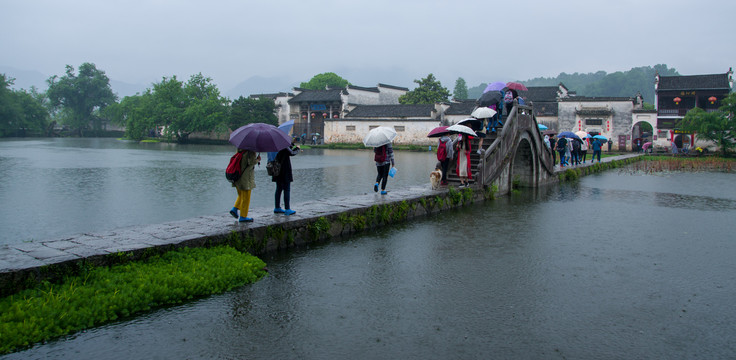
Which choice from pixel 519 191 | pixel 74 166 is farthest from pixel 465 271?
pixel 74 166

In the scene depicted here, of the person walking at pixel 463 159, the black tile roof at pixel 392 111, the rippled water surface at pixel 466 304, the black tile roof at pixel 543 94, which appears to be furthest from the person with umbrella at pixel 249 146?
the black tile roof at pixel 543 94

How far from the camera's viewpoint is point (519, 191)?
55.5 feet

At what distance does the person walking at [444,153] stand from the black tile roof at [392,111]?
117ft

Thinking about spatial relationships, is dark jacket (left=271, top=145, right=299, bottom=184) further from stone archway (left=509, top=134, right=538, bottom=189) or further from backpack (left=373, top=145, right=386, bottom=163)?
stone archway (left=509, top=134, right=538, bottom=189)

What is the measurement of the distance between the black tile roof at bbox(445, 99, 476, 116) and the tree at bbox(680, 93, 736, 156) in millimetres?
17740

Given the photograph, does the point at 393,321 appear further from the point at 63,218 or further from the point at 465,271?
the point at 63,218

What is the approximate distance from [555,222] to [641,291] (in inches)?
196

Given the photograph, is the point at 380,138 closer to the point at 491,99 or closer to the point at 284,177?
the point at 284,177

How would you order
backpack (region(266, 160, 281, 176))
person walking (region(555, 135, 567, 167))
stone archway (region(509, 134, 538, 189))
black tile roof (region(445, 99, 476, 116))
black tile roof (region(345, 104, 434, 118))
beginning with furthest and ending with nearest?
1. black tile roof (region(345, 104, 434, 118))
2. black tile roof (region(445, 99, 476, 116))
3. person walking (region(555, 135, 567, 167))
4. stone archway (region(509, 134, 538, 189))
5. backpack (region(266, 160, 281, 176))

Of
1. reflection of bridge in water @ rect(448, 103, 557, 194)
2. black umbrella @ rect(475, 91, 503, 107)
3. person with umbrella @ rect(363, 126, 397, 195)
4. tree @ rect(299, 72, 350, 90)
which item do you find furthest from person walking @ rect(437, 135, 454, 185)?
tree @ rect(299, 72, 350, 90)

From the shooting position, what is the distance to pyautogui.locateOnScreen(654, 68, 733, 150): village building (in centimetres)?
4256

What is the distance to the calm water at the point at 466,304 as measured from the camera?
4.66 meters

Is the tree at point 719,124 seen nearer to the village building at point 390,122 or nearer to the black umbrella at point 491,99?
the village building at point 390,122

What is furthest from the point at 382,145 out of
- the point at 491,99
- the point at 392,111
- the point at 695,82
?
the point at 695,82
